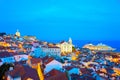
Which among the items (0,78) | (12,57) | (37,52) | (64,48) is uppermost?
(64,48)

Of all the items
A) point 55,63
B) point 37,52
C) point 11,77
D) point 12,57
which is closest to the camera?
point 11,77

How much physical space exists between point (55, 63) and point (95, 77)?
477cm

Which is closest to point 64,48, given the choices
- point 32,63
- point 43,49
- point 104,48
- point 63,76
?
point 43,49

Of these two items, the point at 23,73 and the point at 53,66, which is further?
the point at 53,66

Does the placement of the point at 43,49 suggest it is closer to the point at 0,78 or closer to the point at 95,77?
the point at 95,77

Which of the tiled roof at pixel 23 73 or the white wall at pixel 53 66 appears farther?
the white wall at pixel 53 66

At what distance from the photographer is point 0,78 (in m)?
20.2

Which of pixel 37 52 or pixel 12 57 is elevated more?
pixel 37 52

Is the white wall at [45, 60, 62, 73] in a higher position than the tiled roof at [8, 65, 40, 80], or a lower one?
higher

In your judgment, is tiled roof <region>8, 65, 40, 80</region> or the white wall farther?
the white wall

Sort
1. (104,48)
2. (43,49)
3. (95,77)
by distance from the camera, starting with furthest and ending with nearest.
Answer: (104,48) < (43,49) < (95,77)

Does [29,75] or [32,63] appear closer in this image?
[29,75]

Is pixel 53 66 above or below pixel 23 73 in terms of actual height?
above

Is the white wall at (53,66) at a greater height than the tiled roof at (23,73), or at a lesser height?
greater
